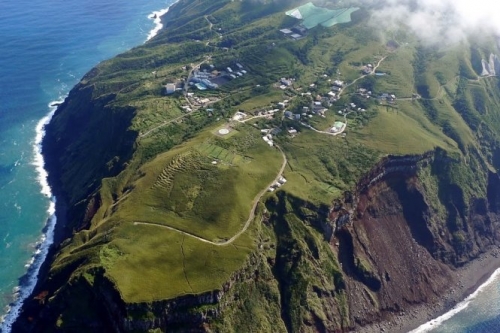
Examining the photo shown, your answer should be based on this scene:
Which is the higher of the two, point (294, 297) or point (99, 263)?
point (99, 263)

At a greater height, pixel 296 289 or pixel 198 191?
pixel 198 191

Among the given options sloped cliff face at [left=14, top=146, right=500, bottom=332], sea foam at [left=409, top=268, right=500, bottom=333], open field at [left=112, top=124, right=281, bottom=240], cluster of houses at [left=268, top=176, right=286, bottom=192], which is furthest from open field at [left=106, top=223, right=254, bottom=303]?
sea foam at [left=409, top=268, right=500, bottom=333]

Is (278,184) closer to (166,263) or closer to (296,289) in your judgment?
(296,289)

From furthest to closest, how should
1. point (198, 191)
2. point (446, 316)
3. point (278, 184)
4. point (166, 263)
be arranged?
point (278, 184) → point (446, 316) → point (198, 191) → point (166, 263)

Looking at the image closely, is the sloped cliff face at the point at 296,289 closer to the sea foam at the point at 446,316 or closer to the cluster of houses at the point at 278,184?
the cluster of houses at the point at 278,184


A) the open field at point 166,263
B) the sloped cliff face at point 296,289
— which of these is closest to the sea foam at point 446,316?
the sloped cliff face at point 296,289

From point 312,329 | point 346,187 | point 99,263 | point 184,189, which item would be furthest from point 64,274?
point 346,187

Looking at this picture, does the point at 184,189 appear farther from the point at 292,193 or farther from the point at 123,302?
the point at 123,302

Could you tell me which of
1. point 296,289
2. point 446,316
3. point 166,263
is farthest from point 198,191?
point 446,316

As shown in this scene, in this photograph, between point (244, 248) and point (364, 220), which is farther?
point (364, 220)

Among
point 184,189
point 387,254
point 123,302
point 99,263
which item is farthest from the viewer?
point 387,254

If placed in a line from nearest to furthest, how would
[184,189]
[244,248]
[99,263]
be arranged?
1. [99,263]
2. [244,248]
3. [184,189]
